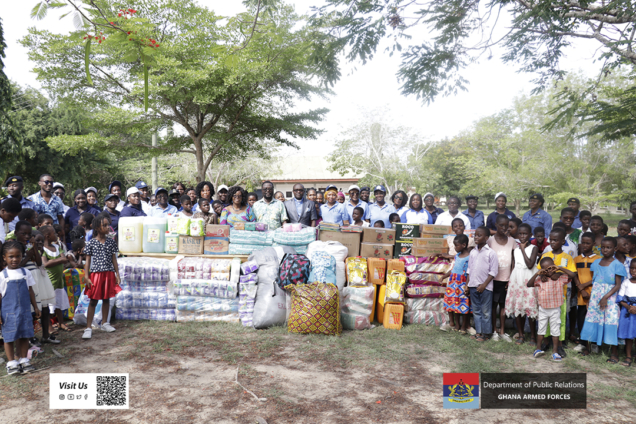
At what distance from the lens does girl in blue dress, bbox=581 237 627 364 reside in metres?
4.53

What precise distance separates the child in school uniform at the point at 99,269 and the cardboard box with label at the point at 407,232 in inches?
163

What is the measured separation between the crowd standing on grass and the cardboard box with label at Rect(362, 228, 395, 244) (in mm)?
824

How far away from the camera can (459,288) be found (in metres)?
5.40

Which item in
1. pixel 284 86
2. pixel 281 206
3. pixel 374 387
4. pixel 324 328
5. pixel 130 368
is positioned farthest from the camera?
pixel 284 86

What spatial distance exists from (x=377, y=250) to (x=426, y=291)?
0.95 metres

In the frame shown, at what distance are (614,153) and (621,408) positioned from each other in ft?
66.3

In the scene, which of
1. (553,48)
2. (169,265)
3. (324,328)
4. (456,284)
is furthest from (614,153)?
(169,265)

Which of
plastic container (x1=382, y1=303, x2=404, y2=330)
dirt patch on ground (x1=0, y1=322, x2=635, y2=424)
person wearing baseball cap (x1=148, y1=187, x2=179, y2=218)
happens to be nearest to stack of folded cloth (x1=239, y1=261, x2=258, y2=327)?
dirt patch on ground (x1=0, y1=322, x2=635, y2=424)

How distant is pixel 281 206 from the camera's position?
259 inches

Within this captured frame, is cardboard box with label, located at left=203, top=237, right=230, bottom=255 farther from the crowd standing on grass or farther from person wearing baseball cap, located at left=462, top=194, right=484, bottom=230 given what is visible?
person wearing baseball cap, located at left=462, top=194, right=484, bottom=230

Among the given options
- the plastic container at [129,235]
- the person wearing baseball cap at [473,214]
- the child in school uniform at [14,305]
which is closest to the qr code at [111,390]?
the child in school uniform at [14,305]

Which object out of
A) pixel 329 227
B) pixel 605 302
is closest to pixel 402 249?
pixel 329 227

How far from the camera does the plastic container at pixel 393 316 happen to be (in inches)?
219

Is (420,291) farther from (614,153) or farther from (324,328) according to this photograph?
(614,153)
